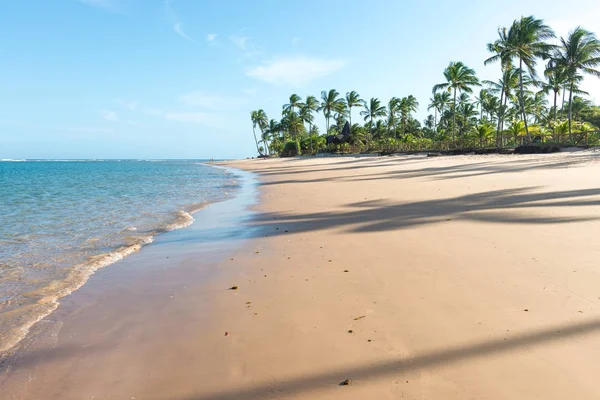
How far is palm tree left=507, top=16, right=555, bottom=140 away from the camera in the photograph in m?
34.2

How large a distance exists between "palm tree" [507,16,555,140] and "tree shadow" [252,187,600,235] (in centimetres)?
2964

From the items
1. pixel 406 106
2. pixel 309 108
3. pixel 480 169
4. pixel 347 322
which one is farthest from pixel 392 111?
pixel 347 322

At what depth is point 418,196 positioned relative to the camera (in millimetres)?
11102

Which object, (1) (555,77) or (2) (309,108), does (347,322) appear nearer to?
(1) (555,77)

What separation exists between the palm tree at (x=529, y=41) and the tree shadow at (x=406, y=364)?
37.1 metres

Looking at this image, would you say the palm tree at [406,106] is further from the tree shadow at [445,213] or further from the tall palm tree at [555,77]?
the tree shadow at [445,213]

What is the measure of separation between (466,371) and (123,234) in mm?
8231

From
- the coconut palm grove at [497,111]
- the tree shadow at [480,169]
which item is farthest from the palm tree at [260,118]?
the tree shadow at [480,169]

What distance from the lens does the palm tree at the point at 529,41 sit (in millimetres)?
34250

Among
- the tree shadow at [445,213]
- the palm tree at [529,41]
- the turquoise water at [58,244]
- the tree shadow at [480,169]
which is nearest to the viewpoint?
the turquoise water at [58,244]

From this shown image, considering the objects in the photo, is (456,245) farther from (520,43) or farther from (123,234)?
(520,43)

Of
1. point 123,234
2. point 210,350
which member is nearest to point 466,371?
point 210,350

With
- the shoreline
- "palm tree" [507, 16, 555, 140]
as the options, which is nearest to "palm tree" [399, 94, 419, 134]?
"palm tree" [507, 16, 555, 140]

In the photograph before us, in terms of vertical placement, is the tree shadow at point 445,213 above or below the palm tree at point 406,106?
below
